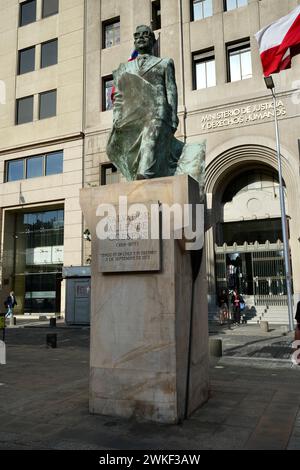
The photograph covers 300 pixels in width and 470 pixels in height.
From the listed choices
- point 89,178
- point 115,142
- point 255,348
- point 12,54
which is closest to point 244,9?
point 89,178

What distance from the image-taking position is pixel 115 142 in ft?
20.9

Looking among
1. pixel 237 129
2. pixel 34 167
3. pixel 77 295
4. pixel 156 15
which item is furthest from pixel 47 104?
pixel 77 295

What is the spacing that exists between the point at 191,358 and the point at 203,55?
898 inches

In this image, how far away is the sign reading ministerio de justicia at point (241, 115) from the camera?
22.0m

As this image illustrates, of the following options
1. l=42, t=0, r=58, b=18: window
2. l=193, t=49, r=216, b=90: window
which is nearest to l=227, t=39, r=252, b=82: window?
l=193, t=49, r=216, b=90: window

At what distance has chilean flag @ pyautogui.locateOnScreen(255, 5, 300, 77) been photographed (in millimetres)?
16797

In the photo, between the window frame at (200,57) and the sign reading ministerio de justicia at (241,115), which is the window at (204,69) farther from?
the sign reading ministerio de justicia at (241,115)

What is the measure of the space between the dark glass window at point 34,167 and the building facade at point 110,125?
0.11 m

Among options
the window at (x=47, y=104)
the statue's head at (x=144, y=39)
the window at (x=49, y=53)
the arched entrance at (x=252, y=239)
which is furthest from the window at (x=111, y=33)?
the statue's head at (x=144, y=39)

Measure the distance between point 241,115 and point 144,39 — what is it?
17.7 m

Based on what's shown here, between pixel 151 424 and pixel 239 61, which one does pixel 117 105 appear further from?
pixel 239 61

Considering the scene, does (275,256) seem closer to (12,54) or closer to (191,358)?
(191,358)

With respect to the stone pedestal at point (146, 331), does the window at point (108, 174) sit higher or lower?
higher

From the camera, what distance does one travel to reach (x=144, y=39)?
6195 millimetres
